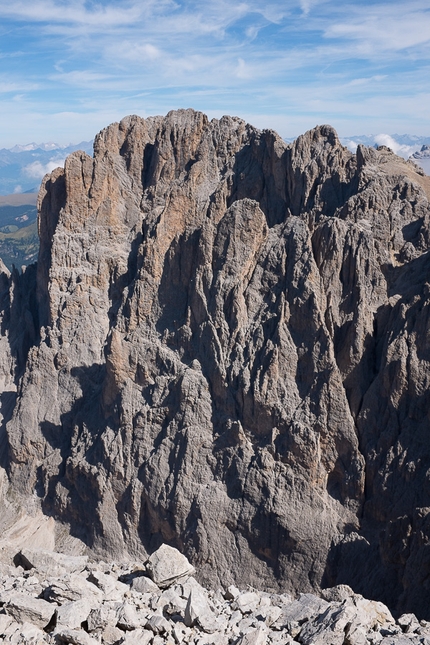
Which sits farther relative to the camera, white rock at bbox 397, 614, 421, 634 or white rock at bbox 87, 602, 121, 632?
white rock at bbox 397, 614, 421, 634

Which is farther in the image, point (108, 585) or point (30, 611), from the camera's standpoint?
point (108, 585)

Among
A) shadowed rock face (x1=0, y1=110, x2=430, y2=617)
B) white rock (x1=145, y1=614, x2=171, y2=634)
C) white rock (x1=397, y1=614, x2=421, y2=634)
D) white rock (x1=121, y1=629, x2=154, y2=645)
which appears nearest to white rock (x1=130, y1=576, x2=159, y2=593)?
white rock (x1=145, y1=614, x2=171, y2=634)

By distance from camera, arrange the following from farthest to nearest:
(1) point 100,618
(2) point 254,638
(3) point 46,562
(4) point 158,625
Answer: (3) point 46,562
(4) point 158,625
(1) point 100,618
(2) point 254,638

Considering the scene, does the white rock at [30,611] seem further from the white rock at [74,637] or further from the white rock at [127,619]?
the white rock at [127,619]

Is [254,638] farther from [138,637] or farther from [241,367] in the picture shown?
[241,367]

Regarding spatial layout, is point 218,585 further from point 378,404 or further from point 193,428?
point 378,404

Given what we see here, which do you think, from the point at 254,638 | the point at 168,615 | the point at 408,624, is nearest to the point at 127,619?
the point at 168,615

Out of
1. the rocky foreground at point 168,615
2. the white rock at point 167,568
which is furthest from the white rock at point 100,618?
the white rock at point 167,568

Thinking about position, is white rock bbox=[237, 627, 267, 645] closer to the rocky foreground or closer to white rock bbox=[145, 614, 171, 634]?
the rocky foreground
